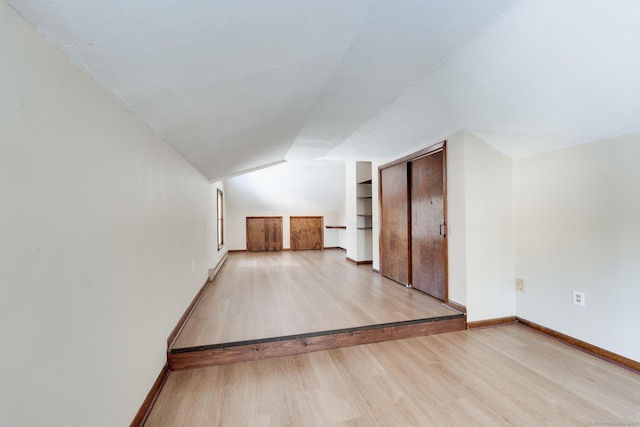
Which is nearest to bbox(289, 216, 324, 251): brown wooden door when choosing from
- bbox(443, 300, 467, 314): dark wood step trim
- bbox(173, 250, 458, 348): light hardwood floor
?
bbox(173, 250, 458, 348): light hardwood floor

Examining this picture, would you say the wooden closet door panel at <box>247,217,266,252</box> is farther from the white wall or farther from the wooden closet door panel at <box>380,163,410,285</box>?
the white wall

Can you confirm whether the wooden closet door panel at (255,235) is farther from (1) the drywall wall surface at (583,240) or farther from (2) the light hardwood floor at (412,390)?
(1) the drywall wall surface at (583,240)

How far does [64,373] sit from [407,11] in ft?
6.13

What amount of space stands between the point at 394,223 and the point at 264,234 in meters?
4.41

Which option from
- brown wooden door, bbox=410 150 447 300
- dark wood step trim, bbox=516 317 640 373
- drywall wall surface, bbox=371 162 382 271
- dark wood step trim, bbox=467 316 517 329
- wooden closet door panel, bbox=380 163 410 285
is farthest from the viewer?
drywall wall surface, bbox=371 162 382 271

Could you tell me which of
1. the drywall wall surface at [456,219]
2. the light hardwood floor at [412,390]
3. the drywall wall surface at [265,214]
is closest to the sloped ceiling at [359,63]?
the drywall wall surface at [456,219]

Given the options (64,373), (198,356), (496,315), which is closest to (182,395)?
(198,356)

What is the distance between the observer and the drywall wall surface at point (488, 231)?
102 inches

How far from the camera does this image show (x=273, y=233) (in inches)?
296

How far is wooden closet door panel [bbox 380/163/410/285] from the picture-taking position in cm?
362

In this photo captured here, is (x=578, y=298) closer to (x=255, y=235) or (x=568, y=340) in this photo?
(x=568, y=340)

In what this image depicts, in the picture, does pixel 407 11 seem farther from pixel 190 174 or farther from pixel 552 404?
pixel 190 174

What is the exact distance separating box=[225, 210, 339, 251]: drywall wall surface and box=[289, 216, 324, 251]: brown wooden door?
0.11 metres

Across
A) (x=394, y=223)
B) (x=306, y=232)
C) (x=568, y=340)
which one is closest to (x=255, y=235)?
(x=306, y=232)
